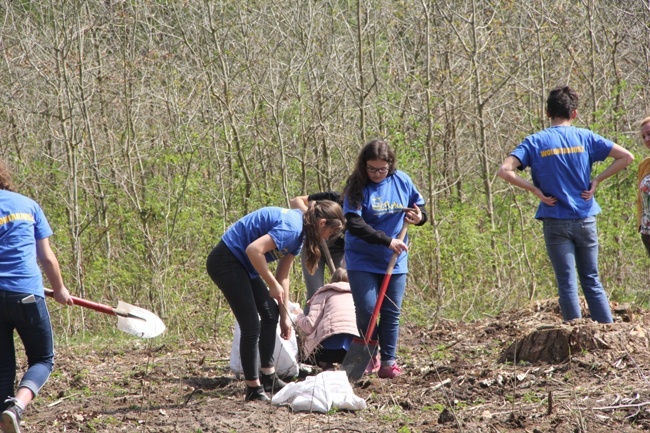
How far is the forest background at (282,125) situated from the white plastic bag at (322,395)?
→ 4.14 metres

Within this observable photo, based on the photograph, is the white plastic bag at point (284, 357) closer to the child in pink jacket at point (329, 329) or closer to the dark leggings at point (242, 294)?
the child in pink jacket at point (329, 329)

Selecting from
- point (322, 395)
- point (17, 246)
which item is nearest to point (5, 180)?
point (17, 246)

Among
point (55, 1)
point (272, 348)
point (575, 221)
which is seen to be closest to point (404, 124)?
point (55, 1)

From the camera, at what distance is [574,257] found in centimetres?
610

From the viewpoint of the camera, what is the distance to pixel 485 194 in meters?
11.4

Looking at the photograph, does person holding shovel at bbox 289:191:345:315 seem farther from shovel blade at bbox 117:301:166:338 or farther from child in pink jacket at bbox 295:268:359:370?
shovel blade at bbox 117:301:166:338

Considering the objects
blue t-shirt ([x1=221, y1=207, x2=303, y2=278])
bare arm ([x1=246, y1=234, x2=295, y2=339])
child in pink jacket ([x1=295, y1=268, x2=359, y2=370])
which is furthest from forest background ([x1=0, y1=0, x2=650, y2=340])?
blue t-shirt ([x1=221, y1=207, x2=303, y2=278])

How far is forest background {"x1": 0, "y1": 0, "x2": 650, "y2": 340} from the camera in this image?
33.5 ft

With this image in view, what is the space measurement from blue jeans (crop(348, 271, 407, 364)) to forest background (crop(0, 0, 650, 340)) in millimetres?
3455

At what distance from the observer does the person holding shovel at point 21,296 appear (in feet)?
15.3

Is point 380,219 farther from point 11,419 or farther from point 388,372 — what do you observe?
point 11,419

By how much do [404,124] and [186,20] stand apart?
3.13 m

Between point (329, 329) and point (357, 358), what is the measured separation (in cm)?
51

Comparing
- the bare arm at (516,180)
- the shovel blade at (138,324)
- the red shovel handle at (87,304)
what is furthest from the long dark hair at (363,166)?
the red shovel handle at (87,304)
